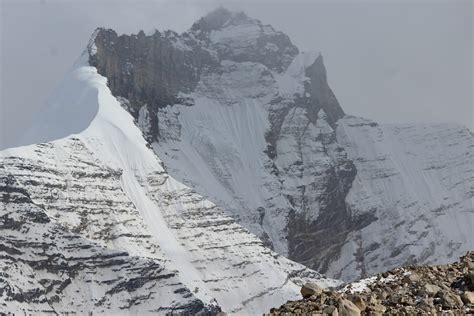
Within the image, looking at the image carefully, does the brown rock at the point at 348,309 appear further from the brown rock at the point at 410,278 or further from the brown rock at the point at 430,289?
the brown rock at the point at 410,278

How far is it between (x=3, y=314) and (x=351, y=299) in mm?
165038

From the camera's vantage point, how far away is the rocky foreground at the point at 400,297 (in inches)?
854

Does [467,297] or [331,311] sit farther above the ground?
[331,311]

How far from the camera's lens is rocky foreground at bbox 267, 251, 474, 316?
2170 cm

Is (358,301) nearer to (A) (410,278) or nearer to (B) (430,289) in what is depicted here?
(B) (430,289)

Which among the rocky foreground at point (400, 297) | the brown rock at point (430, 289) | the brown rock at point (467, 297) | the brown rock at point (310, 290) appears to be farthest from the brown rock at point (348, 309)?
the brown rock at point (467, 297)

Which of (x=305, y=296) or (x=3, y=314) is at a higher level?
(x=3, y=314)

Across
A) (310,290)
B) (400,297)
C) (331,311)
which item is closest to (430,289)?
(400,297)

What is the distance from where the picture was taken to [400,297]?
2320cm

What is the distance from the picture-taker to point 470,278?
24.6 meters

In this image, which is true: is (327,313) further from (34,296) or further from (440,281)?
(34,296)

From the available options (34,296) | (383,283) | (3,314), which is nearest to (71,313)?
(34,296)

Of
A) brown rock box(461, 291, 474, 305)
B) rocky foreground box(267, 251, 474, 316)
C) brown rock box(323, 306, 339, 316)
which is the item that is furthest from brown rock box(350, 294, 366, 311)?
brown rock box(461, 291, 474, 305)

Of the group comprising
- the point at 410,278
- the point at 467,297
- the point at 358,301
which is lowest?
the point at 467,297
